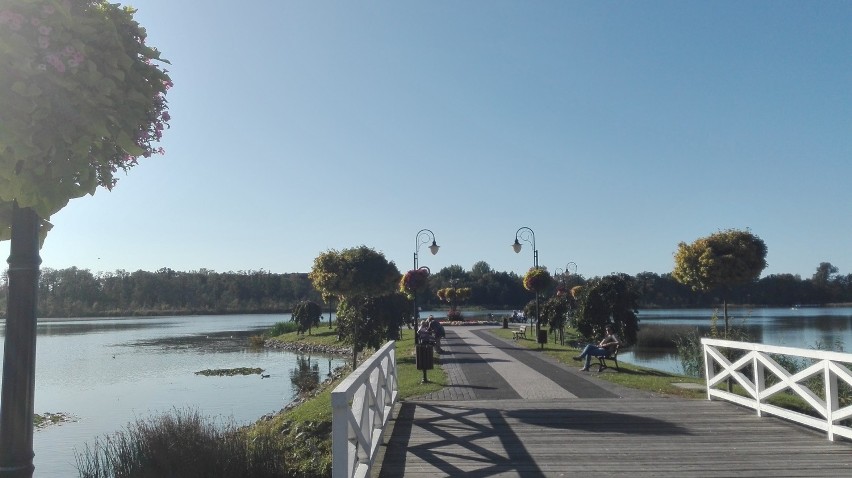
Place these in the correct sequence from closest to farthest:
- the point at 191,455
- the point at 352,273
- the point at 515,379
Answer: the point at 191,455 → the point at 515,379 → the point at 352,273

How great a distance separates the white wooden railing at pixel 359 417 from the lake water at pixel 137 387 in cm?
449

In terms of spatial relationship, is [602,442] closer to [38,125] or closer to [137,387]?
[38,125]

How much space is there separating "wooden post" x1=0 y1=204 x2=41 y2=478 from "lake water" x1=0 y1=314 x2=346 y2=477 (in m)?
8.22

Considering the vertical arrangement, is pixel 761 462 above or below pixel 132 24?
below

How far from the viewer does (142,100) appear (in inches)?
131

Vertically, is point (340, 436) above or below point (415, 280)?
below

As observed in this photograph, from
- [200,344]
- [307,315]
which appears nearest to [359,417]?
[307,315]

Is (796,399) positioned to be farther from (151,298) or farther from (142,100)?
Answer: (151,298)

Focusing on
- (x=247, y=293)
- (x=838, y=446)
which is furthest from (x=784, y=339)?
(x=247, y=293)

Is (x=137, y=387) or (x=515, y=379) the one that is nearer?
(x=515, y=379)

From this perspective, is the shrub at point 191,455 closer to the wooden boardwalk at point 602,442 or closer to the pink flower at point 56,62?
the wooden boardwalk at point 602,442

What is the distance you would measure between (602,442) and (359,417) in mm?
3057

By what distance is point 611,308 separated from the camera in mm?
21984

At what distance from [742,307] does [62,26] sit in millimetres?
99133
